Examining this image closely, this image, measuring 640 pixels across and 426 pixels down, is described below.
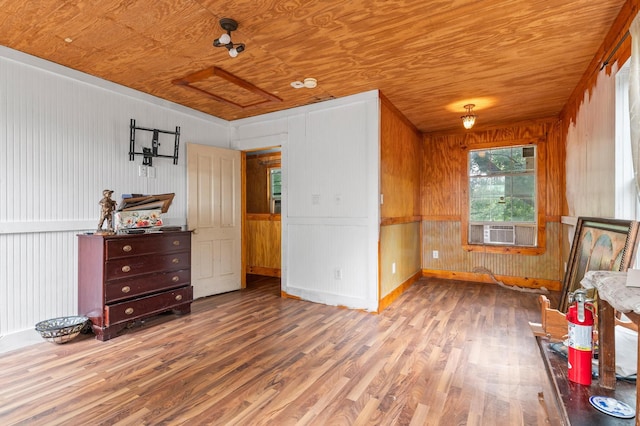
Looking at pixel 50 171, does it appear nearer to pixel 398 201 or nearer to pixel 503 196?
pixel 398 201

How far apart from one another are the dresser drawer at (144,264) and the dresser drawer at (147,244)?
51 millimetres

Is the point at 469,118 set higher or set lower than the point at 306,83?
lower

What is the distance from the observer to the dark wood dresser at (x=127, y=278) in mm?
2885

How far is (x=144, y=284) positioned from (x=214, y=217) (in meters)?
1.45

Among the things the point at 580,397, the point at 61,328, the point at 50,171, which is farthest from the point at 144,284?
the point at 580,397

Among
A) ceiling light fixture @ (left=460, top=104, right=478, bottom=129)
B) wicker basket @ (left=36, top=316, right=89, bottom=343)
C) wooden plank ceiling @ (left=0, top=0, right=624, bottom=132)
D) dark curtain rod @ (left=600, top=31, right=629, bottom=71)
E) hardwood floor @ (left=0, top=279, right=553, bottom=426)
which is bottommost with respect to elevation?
hardwood floor @ (left=0, top=279, right=553, bottom=426)

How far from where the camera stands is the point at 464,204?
5297 mm

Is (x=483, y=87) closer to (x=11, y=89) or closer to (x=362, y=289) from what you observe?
(x=362, y=289)

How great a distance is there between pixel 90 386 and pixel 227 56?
2.68m

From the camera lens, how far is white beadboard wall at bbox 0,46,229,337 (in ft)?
8.91

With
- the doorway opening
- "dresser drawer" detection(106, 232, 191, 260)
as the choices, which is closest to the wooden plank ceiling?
"dresser drawer" detection(106, 232, 191, 260)

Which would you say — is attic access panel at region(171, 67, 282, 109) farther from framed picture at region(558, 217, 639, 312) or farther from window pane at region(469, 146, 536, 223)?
window pane at region(469, 146, 536, 223)

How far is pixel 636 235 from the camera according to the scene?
67.6 inches

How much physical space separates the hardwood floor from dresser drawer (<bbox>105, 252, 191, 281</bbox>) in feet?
1.80
